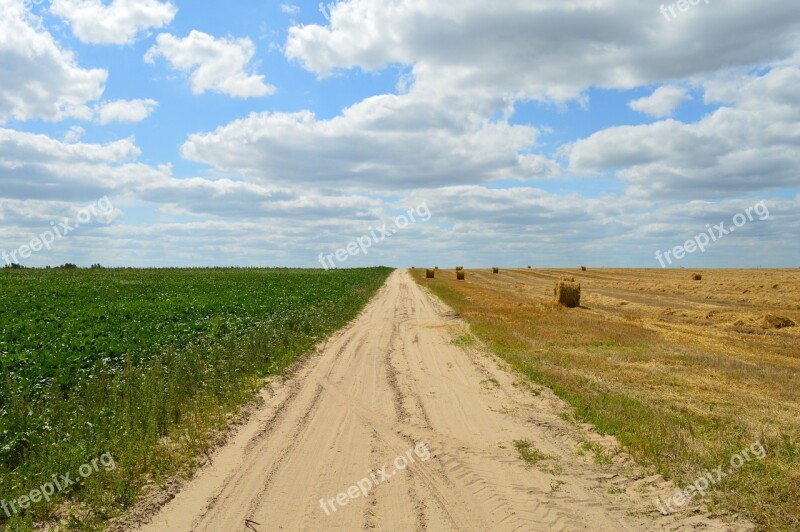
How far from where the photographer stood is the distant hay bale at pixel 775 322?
20.7 m

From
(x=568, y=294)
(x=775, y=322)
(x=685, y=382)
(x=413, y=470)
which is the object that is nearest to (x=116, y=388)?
(x=413, y=470)

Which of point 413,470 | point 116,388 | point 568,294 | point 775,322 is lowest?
point 413,470

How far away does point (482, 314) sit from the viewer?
24.7 meters

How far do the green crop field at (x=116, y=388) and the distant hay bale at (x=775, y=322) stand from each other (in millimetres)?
16531

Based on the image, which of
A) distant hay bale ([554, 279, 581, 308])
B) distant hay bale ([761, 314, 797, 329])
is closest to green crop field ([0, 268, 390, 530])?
distant hay bale ([554, 279, 581, 308])

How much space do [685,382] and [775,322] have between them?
12.0 m

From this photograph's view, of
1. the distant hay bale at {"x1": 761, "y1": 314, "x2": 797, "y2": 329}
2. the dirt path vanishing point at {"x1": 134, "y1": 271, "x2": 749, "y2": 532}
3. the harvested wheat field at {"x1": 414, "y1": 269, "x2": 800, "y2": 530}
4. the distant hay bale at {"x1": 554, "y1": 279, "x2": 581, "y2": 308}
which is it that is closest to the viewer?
the dirt path vanishing point at {"x1": 134, "y1": 271, "x2": 749, "y2": 532}

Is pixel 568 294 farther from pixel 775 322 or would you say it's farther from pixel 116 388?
pixel 116 388

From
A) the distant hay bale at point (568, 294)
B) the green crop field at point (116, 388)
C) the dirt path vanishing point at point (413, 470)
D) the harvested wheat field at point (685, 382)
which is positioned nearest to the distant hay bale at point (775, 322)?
the harvested wheat field at point (685, 382)

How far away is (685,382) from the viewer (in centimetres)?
1188

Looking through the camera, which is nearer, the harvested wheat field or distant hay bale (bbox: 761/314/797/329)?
the harvested wheat field

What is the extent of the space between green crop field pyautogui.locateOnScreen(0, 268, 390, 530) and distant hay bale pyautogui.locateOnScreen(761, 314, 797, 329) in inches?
651

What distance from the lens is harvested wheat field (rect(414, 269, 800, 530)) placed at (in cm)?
669

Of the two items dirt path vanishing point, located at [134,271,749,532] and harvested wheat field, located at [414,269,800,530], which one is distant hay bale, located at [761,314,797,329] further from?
dirt path vanishing point, located at [134,271,749,532]
